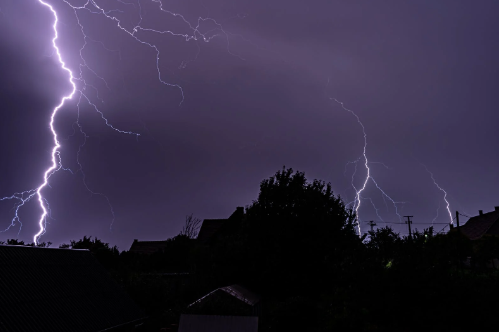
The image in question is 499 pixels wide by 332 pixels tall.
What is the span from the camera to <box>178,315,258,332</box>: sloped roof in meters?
11.5

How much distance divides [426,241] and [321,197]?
7.00 meters

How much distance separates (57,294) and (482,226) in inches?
1855

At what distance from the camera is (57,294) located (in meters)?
9.58

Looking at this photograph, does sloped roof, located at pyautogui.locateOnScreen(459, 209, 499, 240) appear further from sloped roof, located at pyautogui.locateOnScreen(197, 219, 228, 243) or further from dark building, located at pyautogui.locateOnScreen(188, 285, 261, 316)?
dark building, located at pyautogui.locateOnScreen(188, 285, 261, 316)

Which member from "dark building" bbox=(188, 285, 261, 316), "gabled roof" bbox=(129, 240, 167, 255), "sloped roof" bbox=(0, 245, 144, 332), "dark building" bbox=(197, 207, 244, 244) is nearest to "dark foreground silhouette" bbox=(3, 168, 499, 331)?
"dark building" bbox=(188, 285, 261, 316)

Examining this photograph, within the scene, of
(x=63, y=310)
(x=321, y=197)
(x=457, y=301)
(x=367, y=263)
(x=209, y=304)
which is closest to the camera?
(x=63, y=310)

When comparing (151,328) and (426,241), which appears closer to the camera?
(151,328)

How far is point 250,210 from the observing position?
2314 cm

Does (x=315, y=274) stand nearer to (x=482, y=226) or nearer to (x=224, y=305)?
(x=224, y=305)

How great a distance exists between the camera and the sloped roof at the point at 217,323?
11516 millimetres

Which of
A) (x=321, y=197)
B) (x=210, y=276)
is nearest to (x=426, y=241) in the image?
(x=321, y=197)

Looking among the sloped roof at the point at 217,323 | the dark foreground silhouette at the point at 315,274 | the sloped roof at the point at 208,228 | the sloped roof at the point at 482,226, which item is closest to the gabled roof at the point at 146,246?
the sloped roof at the point at 208,228

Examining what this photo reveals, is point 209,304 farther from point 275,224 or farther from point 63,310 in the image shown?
point 275,224

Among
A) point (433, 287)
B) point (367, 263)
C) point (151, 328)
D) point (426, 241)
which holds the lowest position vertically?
point (151, 328)
